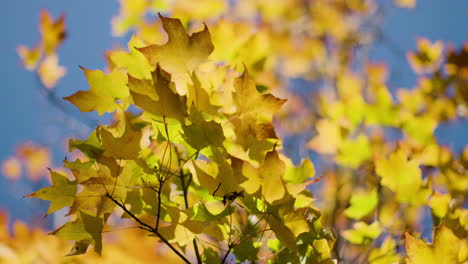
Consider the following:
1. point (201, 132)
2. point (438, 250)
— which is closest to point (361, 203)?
point (438, 250)

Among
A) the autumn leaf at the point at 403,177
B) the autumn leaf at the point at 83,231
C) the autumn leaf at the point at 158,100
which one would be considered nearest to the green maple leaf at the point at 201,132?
the autumn leaf at the point at 158,100

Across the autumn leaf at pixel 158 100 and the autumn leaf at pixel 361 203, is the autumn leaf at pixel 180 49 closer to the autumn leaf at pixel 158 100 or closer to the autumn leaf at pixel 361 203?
the autumn leaf at pixel 158 100

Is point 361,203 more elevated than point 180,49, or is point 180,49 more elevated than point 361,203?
point 180,49

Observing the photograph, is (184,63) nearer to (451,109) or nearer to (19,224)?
(19,224)

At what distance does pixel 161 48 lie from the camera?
1.33 feet

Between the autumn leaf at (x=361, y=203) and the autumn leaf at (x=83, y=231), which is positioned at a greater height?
the autumn leaf at (x=83, y=231)

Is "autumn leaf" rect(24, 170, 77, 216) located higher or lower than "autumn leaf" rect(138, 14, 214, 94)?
lower

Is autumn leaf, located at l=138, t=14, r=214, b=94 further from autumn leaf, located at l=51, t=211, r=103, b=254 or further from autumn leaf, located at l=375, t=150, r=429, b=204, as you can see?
autumn leaf, located at l=375, t=150, r=429, b=204

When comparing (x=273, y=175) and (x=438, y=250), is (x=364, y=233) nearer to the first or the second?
(x=438, y=250)

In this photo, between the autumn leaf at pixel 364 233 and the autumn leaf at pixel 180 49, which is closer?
the autumn leaf at pixel 180 49

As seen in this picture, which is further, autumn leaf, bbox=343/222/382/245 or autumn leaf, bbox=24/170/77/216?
autumn leaf, bbox=343/222/382/245

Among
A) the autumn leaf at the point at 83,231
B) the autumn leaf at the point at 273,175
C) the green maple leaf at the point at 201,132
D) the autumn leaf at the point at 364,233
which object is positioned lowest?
the autumn leaf at the point at 364,233

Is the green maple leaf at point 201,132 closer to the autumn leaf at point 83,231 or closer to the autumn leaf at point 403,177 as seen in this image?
the autumn leaf at point 83,231

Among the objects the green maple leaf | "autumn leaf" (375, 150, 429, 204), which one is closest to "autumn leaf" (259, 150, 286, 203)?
the green maple leaf
